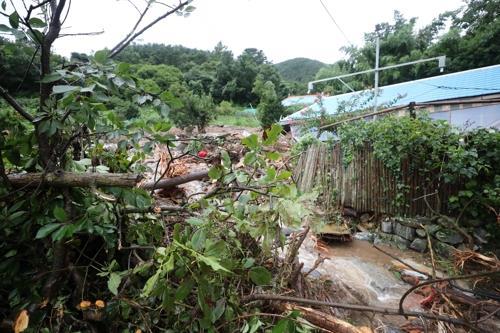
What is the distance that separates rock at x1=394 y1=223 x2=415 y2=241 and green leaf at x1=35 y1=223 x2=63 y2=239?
16.7ft

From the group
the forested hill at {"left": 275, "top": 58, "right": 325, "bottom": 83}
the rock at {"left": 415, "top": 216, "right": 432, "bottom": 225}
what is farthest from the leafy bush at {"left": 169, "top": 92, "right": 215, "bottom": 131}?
the forested hill at {"left": 275, "top": 58, "right": 325, "bottom": 83}

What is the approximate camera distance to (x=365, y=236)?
513 cm


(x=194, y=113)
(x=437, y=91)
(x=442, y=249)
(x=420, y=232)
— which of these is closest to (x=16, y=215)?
(x=442, y=249)

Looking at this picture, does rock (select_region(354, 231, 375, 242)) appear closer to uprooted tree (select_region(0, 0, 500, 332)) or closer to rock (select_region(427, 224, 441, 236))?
rock (select_region(427, 224, 441, 236))

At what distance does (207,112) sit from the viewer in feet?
39.5

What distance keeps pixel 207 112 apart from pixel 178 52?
3066 cm

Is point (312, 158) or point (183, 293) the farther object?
point (312, 158)

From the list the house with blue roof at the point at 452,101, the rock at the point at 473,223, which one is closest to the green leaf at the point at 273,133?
the rock at the point at 473,223

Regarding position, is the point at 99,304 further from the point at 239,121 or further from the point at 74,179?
the point at 239,121

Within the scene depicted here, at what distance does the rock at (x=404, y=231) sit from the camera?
15.5ft

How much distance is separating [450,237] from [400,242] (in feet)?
2.42

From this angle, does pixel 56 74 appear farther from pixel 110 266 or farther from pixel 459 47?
pixel 459 47

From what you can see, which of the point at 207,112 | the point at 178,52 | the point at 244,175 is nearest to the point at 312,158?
the point at 244,175

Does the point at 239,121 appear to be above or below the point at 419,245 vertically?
above
